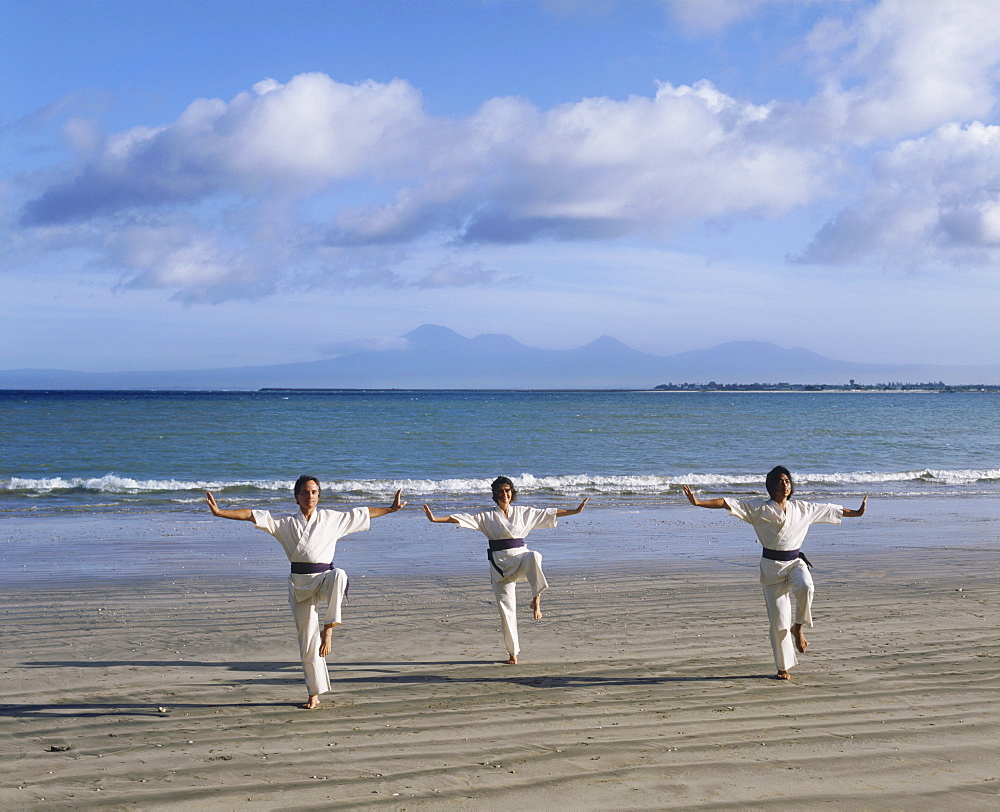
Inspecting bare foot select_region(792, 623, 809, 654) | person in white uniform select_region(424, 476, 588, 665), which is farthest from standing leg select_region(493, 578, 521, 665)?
bare foot select_region(792, 623, 809, 654)

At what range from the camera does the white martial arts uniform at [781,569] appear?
704cm

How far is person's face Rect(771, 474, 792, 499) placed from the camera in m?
7.05

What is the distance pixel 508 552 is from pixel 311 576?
72.2 inches

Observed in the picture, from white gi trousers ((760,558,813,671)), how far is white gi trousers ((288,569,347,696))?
10.8ft

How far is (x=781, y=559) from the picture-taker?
712 centimetres

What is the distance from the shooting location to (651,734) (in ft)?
19.1

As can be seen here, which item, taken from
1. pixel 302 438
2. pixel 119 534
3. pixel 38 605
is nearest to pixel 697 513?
pixel 119 534

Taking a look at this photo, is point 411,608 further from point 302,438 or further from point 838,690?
point 302,438

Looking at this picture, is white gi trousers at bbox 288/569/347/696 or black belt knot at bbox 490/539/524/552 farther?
black belt knot at bbox 490/539/524/552

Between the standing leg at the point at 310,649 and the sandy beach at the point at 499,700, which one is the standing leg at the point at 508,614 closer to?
the sandy beach at the point at 499,700

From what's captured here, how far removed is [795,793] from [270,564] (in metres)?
9.26

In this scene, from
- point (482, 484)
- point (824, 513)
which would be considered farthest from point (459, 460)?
point (824, 513)

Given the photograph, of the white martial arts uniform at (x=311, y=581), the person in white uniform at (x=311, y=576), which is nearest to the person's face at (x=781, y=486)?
the person in white uniform at (x=311, y=576)

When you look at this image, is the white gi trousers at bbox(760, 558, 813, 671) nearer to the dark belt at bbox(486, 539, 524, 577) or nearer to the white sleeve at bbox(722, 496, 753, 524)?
the white sleeve at bbox(722, 496, 753, 524)
